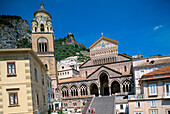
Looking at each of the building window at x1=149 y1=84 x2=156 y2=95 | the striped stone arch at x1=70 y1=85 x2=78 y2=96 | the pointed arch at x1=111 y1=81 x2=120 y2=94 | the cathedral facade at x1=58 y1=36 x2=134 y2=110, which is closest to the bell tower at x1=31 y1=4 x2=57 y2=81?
the striped stone arch at x1=70 y1=85 x2=78 y2=96

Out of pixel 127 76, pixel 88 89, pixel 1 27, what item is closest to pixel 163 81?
pixel 127 76

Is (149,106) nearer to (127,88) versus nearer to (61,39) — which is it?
(127,88)

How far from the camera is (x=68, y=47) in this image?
171750mm

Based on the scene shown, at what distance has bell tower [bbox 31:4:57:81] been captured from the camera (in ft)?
170

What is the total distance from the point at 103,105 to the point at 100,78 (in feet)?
45.1

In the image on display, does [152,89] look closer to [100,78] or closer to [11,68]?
[11,68]

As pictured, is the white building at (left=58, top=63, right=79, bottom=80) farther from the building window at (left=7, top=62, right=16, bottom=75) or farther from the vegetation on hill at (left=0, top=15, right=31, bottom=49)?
the vegetation on hill at (left=0, top=15, right=31, bottom=49)

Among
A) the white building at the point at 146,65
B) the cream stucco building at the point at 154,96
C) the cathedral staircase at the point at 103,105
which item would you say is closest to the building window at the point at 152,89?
the cream stucco building at the point at 154,96

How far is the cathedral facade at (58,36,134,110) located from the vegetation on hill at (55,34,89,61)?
306ft

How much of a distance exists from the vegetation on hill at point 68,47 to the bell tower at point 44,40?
308ft

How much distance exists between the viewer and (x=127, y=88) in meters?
46.6

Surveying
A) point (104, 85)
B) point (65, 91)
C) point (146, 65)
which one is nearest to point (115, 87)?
point (104, 85)

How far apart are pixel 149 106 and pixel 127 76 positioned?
1803 centimetres

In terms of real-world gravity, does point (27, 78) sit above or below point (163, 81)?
above
